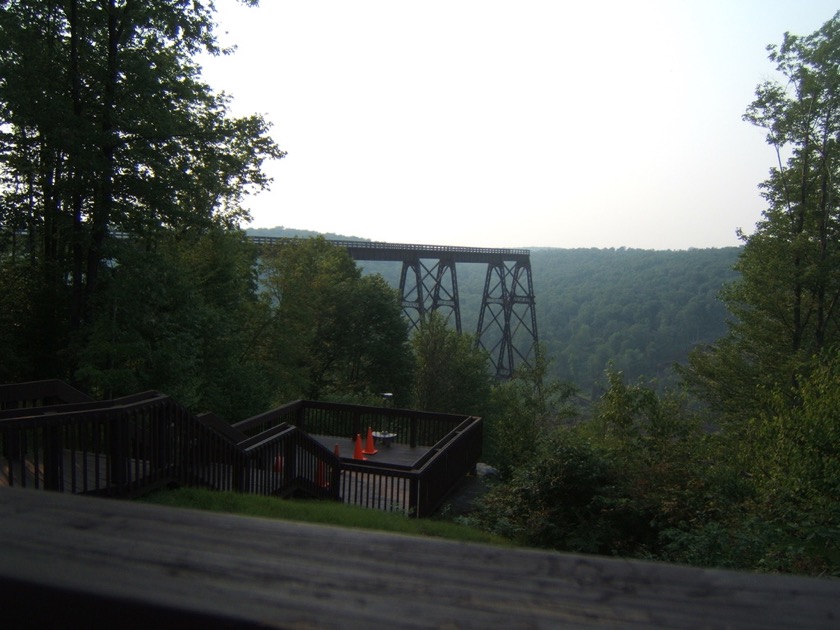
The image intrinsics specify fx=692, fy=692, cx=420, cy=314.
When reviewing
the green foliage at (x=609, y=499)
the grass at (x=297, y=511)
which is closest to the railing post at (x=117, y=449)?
the grass at (x=297, y=511)

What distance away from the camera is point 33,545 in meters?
0.88

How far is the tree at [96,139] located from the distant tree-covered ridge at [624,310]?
142 ft

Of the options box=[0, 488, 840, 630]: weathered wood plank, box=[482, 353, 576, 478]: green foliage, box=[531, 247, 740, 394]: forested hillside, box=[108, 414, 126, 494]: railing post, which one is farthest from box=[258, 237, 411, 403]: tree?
box=[531, 247, 740, 394]: forested hillside

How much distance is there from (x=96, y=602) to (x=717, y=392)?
2572cm

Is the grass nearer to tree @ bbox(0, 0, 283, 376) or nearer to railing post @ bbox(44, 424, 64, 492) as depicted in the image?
railing post @ bbox(44, 424, 64, 492)

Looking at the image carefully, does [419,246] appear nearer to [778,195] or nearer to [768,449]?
[778,195]

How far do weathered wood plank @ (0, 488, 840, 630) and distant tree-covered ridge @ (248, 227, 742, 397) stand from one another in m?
56.5

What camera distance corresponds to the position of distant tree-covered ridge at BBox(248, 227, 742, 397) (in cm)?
6612

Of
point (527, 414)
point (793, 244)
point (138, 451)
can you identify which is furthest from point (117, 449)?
point (793, 244)

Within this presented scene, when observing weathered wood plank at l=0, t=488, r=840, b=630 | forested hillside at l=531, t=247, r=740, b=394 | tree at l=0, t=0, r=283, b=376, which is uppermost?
tree at l=0, t=0, r=283, b=376

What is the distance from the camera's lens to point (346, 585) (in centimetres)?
81

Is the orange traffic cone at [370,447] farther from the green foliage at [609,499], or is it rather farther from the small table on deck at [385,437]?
the green foliage at [609,499]

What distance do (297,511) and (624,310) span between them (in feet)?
232

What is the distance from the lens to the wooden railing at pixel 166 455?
216 inches
